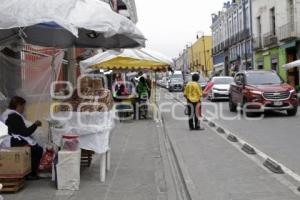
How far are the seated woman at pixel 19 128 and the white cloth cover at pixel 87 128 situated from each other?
15.1 inches

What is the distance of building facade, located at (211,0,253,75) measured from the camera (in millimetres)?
57750

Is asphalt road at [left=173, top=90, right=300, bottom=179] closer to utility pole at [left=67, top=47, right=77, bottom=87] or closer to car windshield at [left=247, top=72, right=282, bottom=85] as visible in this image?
car windshield at [left=247, top=72, right=282, bottom=85]

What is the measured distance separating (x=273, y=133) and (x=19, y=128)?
8625mm

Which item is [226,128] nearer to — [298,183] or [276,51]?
[298,183]

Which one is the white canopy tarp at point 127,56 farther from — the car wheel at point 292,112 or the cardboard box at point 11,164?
the cardboard box at point 11,164

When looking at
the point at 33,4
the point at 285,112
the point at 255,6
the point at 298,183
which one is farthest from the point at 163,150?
the point at 255,6

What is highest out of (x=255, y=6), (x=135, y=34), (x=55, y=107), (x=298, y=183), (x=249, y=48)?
(x=255, y=6)

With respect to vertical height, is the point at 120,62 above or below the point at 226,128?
above

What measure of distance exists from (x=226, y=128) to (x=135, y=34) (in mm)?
8789

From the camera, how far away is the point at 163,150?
12.9 m

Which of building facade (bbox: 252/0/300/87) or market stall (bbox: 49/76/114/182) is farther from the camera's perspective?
building facade (bbox: 252/0/300/87)

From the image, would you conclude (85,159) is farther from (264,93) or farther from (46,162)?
(264,93)

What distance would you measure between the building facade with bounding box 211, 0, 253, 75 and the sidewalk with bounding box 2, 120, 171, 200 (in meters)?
45.4

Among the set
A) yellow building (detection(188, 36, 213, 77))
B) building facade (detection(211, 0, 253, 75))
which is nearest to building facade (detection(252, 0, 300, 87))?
building facade (detection(211, 0, 253, 75))
